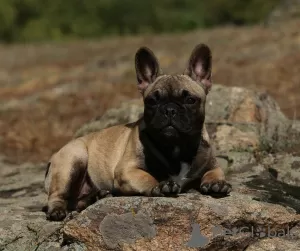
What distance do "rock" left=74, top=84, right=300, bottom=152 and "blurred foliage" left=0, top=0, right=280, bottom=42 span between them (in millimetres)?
44948

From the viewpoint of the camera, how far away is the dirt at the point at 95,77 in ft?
50.3

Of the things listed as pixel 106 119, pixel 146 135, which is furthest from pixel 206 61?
pixel 106 119

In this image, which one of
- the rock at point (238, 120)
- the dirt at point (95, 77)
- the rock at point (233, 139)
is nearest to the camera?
the rock at point (233, 139)

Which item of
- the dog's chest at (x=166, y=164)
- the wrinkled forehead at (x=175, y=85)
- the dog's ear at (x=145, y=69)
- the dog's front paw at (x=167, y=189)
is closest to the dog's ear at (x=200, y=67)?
the wrinkled forehead at (x=175, y=85)

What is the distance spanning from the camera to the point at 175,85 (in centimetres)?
696

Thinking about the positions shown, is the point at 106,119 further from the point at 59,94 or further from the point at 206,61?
the point at 59,94

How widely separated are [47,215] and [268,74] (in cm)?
1279

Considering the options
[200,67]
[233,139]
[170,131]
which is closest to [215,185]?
[170,131]

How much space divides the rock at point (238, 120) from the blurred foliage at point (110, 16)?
44948mm

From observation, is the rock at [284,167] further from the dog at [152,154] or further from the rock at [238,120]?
the dog at [152,154]

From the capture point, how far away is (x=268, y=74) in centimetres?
1889

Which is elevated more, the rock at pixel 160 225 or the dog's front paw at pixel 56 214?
the rock at pixel 160 225

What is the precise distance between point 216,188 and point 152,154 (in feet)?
2.64

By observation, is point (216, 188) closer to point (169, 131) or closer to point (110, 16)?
point (169, 131)
